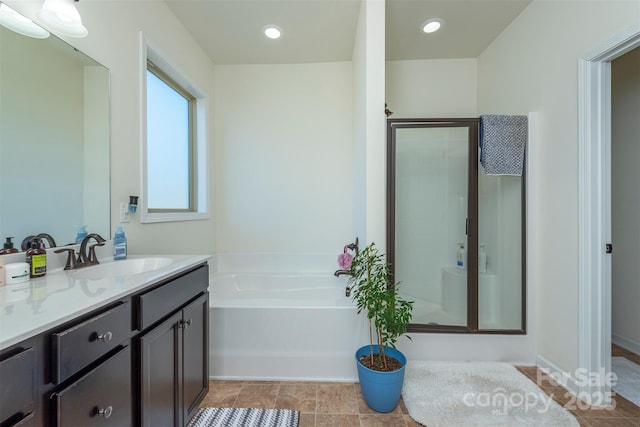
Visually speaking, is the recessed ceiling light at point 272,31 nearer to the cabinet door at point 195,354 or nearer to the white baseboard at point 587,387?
the cabinet door at point 195,354

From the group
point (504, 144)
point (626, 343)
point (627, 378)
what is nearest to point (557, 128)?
point (504, 144)

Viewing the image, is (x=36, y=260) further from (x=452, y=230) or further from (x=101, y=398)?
(x=452, y=230)

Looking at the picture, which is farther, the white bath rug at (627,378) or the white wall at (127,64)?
the white bath rug at (627,378)

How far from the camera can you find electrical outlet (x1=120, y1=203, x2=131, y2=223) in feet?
5.05

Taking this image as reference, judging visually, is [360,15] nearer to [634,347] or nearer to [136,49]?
[136,49]

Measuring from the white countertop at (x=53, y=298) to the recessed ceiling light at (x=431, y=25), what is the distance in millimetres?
2601

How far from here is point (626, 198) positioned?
217 centimetres

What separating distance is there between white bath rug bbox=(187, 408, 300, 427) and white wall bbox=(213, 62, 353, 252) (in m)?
1.49

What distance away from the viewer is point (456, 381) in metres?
1.75

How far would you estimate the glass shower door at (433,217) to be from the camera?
6.97 feet

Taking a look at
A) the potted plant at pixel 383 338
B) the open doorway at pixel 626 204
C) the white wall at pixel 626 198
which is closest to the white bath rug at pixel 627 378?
the open doorway at pixel 626 204

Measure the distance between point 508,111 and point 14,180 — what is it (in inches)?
123

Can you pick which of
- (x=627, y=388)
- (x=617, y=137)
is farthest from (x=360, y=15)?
(x=627, y=388)

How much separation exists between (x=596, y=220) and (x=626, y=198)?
110 cm
